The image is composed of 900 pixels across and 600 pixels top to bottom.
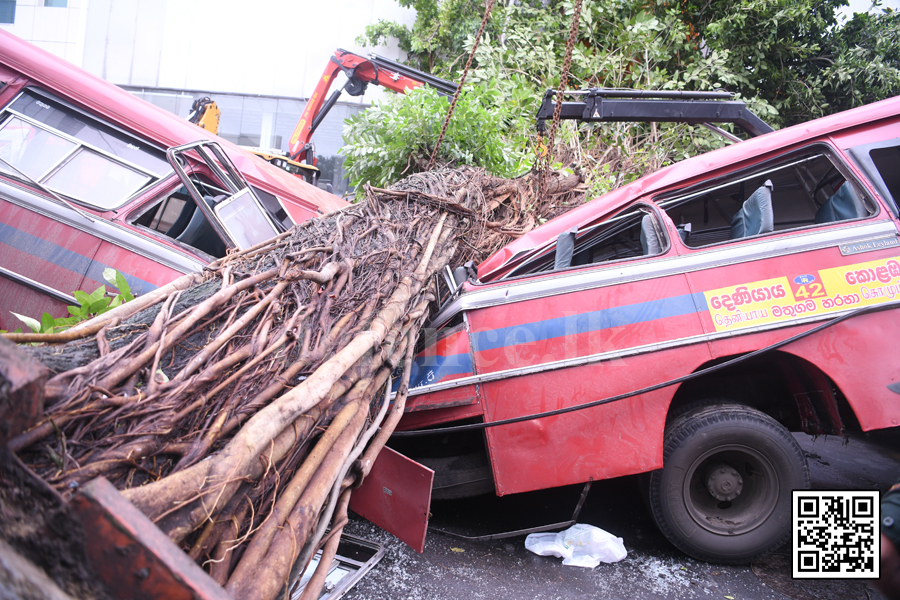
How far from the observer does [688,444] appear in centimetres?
298

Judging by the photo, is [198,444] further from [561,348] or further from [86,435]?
[561,348]

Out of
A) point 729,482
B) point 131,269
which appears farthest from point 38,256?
point 729,482

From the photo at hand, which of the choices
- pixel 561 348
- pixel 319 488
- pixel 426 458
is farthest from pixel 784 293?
pixel 319 488

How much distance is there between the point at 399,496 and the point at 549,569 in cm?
102

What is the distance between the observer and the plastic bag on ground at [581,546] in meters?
3.09

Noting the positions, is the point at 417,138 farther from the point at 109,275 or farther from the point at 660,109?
the point at 109,275

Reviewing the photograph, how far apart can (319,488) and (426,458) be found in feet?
5.04

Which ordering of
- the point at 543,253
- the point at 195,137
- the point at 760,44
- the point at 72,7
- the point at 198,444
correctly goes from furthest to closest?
the point at 72,7 → the point at 760,44 → the point at 195,137 → the point at 543,253 → the point at 198,444

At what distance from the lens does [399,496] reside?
2.78 meters

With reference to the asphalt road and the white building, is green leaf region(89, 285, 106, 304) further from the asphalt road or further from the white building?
the white building

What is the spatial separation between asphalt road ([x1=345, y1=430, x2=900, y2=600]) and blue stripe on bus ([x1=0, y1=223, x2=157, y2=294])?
2450mm

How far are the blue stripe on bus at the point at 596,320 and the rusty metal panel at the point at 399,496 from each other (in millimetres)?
787

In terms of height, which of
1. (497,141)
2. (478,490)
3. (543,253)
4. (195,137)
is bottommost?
(478,490)

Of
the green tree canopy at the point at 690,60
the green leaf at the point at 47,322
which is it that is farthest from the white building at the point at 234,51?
the green leaf at the point at 47,322
